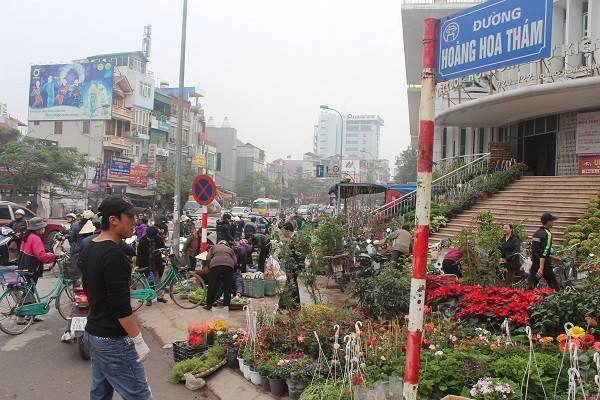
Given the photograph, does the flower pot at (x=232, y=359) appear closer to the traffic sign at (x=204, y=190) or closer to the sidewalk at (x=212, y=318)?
the sidewalk at (x=212, y=318)

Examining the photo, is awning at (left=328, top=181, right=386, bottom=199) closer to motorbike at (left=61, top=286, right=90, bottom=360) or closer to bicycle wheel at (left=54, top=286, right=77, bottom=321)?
bicycle wheel at (left=54, top=286, right=77, bottom=321)

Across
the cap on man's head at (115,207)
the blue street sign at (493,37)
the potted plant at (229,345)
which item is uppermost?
the blue street sign at (493,37)

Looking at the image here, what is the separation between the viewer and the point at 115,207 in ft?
A: 11.3

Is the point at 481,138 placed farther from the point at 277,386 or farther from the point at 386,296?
the point at 277,386

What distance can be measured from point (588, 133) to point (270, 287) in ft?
44.1

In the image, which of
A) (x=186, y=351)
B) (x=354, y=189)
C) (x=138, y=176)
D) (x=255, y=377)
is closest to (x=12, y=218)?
(x=354, y=189)

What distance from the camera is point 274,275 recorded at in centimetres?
1065

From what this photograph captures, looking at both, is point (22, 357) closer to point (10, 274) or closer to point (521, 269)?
point (10, 274)

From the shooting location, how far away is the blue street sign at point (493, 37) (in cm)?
272

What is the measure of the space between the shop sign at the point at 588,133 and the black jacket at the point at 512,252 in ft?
35.9

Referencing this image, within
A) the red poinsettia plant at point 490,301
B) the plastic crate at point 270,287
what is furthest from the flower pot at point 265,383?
the plastic crate at point 270,287

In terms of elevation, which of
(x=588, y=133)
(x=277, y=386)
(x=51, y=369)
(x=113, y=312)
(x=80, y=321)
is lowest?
(x=51, y=369)

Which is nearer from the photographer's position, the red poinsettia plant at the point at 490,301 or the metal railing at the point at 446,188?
the red poinsettia plant at the point at 490,301

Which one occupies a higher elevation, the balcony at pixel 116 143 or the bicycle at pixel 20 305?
the balcony at pixel 116 143
